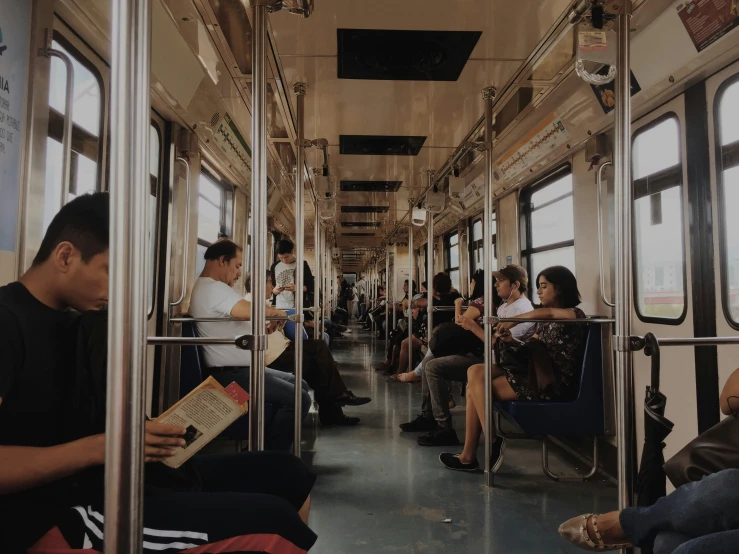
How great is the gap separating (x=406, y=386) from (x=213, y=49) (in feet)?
13.6

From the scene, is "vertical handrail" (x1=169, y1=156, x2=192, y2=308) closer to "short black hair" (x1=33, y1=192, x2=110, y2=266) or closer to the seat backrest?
the seat backrest

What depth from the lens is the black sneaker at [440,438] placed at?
3.65 metres

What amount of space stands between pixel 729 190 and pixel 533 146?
1871 millimetres

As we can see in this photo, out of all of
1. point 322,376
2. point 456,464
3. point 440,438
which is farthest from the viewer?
point 322,376

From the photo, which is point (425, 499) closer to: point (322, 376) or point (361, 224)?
point (322, 376)

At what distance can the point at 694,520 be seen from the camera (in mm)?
1371

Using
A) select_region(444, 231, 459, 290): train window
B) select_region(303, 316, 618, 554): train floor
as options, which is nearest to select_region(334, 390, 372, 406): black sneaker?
select_region(303, 316, 618, 554): train floor

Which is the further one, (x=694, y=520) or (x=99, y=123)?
(x=99, y=123)

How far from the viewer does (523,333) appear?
350 centimetres

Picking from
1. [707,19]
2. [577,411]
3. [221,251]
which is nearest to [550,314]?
[577,411]

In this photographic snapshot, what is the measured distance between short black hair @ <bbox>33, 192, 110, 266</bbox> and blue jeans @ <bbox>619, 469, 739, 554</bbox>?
1.57 meters

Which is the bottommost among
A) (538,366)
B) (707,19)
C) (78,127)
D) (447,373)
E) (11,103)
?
(447,373)

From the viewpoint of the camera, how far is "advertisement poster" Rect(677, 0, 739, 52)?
2.00 m

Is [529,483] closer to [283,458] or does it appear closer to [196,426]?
[283,458]
